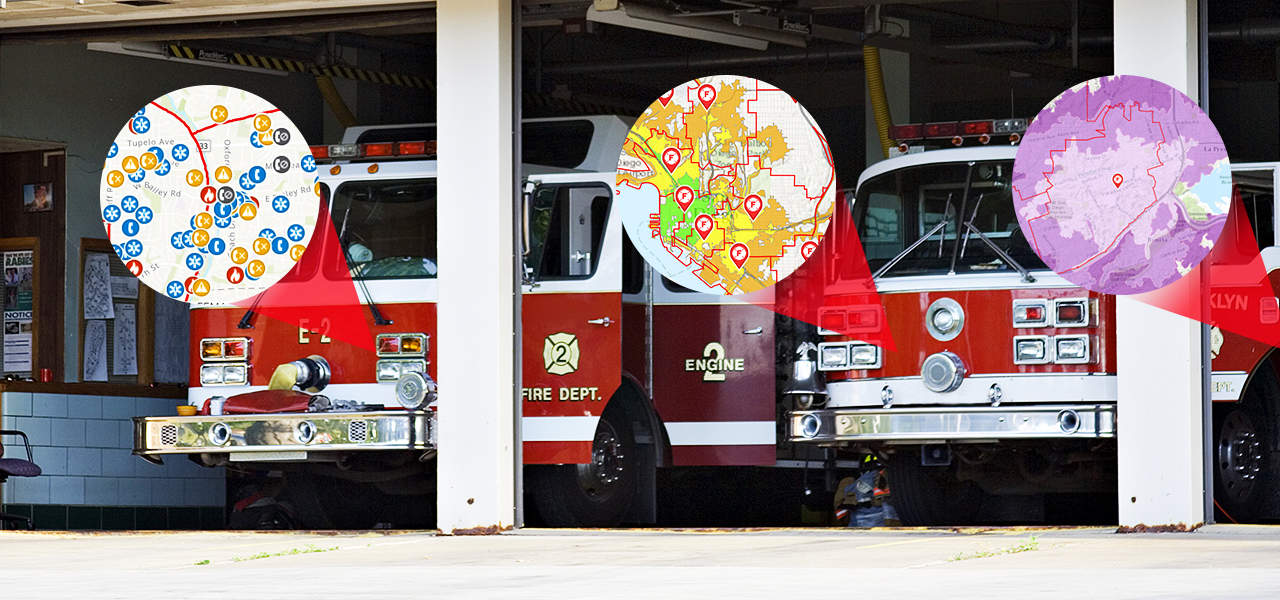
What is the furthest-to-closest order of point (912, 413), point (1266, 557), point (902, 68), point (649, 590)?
point (902, 68) < point (912, 413) < point (1266, 557) < point (649, 590)

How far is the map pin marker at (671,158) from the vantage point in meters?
11.0

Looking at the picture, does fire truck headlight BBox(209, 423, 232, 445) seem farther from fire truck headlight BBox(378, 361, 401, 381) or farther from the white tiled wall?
the white tiled wall

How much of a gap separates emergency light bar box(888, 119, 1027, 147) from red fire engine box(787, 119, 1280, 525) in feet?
0.04

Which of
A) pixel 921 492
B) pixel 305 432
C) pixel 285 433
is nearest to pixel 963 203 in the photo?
pixel 921 492

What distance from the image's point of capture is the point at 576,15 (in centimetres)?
1131

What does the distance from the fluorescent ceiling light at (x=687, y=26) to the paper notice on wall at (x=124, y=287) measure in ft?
15.9

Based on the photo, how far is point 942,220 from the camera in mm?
10820

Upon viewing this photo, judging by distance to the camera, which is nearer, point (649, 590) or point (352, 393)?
point (649, 590)

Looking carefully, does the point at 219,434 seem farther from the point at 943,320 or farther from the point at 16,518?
the point at 943,320

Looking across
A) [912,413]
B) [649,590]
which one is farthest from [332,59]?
[649,590]

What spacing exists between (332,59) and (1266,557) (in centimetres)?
838

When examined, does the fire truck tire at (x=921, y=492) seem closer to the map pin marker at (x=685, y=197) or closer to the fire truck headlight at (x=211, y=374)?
the map pin marker at (x=685, y=197)

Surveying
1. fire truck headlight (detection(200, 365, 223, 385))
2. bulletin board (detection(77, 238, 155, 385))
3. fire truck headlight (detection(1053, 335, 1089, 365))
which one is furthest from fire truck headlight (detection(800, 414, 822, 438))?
bulletin board (detection(77, 238, 155, 385))

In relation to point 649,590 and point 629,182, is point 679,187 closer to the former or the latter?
point 629,182
